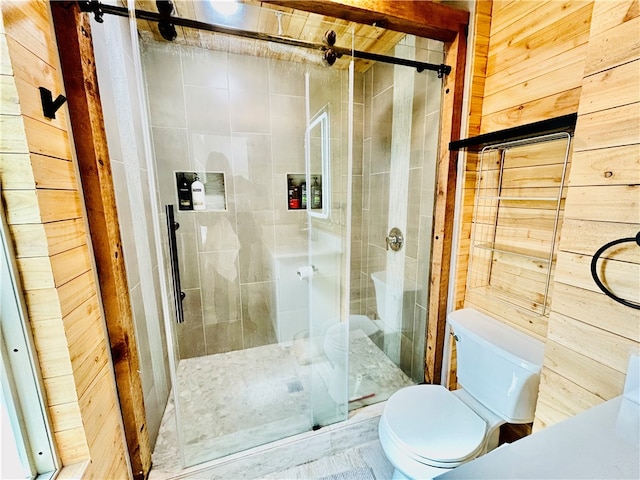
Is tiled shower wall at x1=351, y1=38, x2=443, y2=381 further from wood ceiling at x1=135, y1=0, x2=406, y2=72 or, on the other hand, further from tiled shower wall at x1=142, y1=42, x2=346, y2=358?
tiled shower wall at x1=142, y1=42, x2=346, y2=358

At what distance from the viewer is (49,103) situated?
0.78m

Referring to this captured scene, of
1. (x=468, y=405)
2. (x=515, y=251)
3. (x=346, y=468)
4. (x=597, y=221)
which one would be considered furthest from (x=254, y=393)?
A: (x=597, y=221)

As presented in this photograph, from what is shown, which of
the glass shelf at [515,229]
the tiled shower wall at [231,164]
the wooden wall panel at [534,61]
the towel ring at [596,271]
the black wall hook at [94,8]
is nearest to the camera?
the towel ring at [596,271]

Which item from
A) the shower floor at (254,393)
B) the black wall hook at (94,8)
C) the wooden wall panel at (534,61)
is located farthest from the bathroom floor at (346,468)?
the black wall hook at (94,8)

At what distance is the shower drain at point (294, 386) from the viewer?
69.9 inches

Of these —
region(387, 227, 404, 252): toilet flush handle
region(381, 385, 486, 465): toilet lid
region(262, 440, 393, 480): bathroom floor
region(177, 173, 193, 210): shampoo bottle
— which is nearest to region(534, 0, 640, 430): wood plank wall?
region(381, 385, 486, 465): toilet lid

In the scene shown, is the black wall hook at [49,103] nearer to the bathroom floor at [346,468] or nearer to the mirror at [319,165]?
the mirror at [319,165]

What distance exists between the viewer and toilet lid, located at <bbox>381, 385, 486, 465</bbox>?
41.5 inches

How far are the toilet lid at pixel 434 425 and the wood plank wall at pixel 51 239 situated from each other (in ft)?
3.78

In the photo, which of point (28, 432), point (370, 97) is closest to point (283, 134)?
point (370, 97)

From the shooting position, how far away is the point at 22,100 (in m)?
0.68

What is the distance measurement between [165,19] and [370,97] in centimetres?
147

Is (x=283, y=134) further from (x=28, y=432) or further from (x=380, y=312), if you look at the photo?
(x=28, y=432)

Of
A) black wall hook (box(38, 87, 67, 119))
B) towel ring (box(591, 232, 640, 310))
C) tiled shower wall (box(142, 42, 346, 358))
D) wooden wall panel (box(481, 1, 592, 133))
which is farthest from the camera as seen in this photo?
tiled shower wall (box(142, 42, 346, 358))
